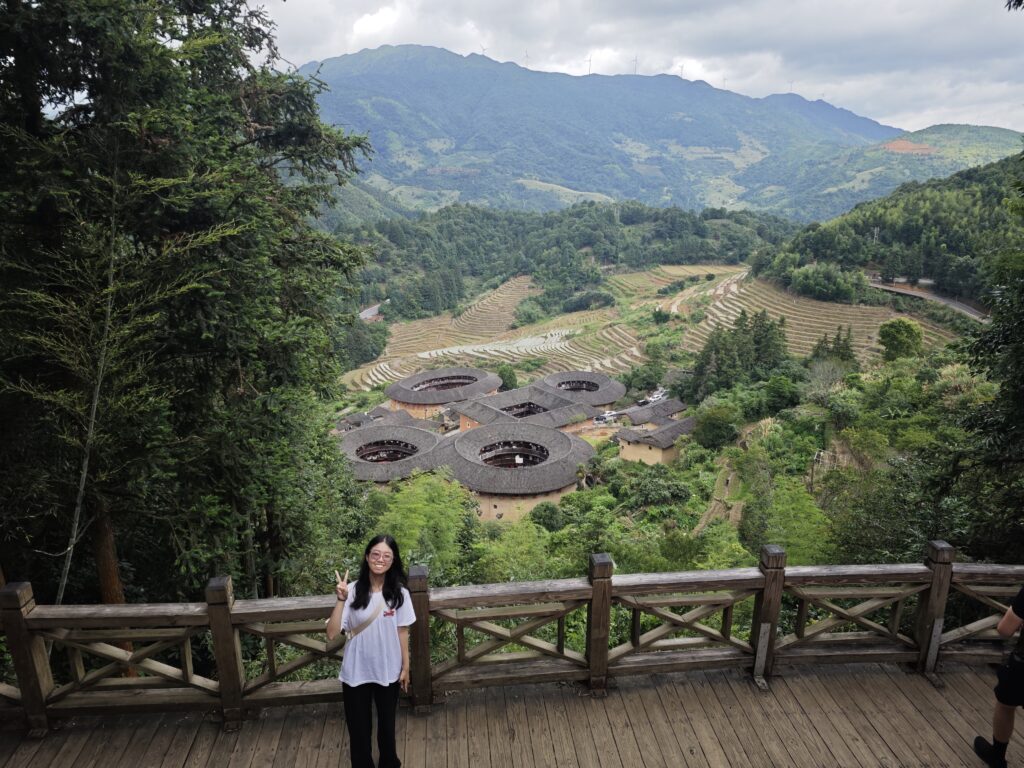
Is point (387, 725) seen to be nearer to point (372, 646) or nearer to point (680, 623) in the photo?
point (372, 646)

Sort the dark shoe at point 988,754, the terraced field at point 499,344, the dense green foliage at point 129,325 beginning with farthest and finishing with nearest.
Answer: the terraced field at point 499,344 → the dense green foliage at point 129,325 → the dark shoe at point 988,754

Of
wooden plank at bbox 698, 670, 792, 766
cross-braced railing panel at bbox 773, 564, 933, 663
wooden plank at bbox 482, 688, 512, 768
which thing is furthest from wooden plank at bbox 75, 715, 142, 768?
cross-braced railing panel at bbox 773, 564, 933, 663

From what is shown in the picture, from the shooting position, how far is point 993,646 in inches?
156

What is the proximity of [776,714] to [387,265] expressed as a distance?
267 ft

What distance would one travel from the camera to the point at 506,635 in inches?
137

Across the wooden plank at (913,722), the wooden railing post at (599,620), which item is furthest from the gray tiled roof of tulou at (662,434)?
the wooden railing post at (599,620)

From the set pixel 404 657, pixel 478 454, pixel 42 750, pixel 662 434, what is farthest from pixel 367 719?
pixel 662 434

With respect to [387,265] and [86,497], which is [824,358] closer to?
[86,497]

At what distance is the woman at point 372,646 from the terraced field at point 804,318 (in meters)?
35.6

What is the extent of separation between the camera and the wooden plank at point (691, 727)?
324cm

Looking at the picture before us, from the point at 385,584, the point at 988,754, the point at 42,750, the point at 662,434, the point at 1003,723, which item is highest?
the point at 385,584

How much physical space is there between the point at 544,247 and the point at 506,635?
286 ft

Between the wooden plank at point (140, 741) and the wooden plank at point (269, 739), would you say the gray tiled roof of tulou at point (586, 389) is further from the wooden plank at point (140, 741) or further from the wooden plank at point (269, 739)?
the wooden plank at point (140, 741)

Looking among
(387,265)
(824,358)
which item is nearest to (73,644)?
(824,358)
